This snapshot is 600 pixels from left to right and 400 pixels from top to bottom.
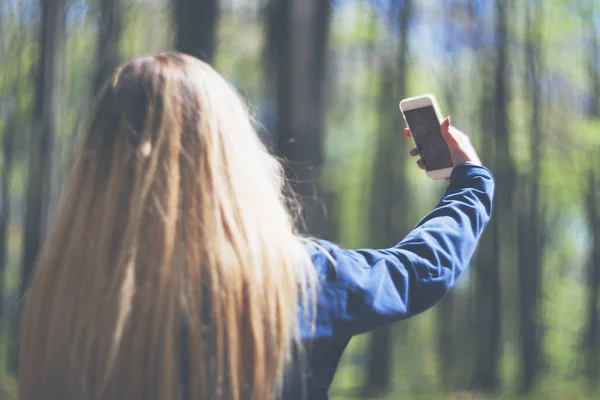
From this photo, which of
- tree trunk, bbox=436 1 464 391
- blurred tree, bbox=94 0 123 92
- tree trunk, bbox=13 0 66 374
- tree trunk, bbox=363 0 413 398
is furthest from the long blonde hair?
tree trunk, bbox=363 0 413 398

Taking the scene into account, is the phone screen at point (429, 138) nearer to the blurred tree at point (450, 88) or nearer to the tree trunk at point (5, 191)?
the blurred tree at point (450, 88)

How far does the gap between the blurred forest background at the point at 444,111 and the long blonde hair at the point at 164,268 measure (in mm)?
9298

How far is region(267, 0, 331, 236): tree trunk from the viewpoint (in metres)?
8.81

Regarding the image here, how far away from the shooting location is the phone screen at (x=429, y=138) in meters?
1.90

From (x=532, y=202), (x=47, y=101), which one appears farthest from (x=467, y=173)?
(x=532, y=202)

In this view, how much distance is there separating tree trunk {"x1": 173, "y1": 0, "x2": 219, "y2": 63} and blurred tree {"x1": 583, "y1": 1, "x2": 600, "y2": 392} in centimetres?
788

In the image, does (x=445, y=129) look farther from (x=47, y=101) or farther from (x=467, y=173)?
(x=47, y=101)

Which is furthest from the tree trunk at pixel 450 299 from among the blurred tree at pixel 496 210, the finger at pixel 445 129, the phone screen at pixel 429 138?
the finger at pixel 445 129

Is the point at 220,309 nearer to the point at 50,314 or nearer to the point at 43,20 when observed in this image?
the point at 50,314

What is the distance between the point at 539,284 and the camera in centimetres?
1396

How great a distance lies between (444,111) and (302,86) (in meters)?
6.80

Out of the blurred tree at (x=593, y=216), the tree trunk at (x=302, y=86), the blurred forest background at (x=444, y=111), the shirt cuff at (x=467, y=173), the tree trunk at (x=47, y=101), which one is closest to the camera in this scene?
the shirt cuff at (x=467, y=173)

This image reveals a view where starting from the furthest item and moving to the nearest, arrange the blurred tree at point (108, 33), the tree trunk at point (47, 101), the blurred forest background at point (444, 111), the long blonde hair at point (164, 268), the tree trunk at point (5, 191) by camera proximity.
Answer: the tree trunk at point (5, 191)
the blurred tree at point (108, 33)
the blurred forest background at point (444, 111)
the tree trunk at point (47, 101)
the long blonde hair at point (164, 268)

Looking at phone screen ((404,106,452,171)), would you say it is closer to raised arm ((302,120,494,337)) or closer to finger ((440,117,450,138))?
finger ((440,117,450,138))
